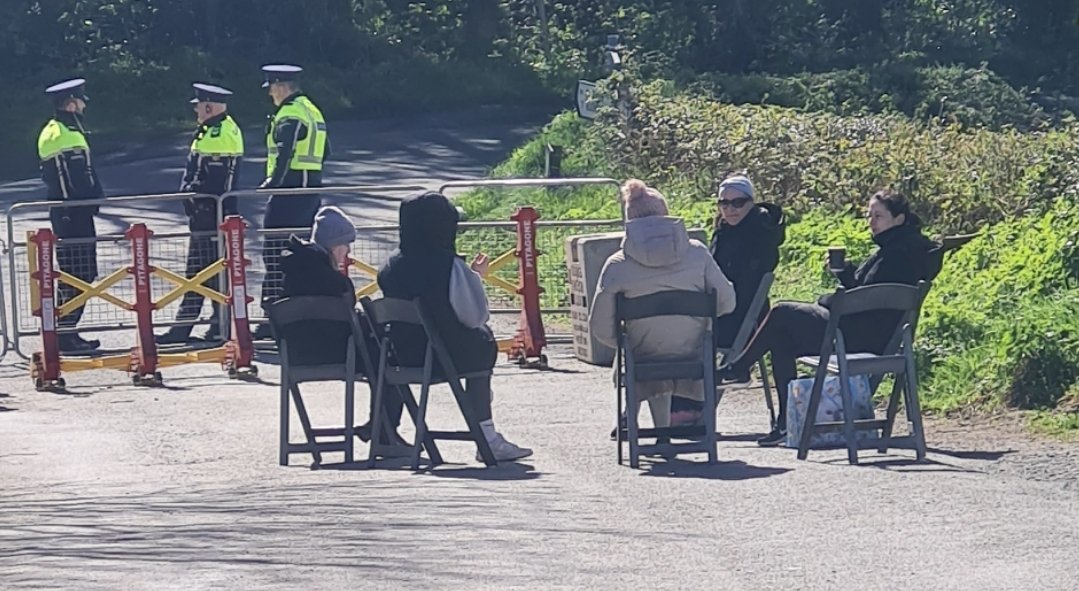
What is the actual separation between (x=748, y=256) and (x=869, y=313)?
4.29ft

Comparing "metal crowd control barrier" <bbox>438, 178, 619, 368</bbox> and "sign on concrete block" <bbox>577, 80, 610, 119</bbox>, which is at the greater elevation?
"sign on concrete block" <bbox>577, 80, 610, 119</bbox>

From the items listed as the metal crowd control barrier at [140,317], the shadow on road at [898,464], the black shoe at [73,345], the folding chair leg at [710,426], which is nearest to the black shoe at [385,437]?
the folding chair leg at [710,426]

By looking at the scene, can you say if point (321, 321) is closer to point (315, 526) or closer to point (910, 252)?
point (315, 526)

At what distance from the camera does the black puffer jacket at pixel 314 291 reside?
1108 centimetres

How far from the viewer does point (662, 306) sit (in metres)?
10.4

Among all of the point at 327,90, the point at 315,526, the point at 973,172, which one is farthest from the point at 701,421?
the point at 327,90

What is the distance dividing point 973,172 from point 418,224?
7.09m

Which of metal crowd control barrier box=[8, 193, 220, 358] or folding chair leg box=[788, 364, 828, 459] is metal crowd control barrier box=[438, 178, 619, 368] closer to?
→ metal crowd control barrier box=[8, 193, 220, 358]

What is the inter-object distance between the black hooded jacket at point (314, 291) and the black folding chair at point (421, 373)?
237mm

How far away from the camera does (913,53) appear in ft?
151

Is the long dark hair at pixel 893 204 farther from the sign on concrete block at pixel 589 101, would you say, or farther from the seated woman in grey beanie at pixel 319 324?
the sign on concrete block at pixel 589 101

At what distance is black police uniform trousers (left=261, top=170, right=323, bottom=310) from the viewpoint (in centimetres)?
1552

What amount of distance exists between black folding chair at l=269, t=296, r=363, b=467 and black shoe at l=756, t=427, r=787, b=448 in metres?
2.28

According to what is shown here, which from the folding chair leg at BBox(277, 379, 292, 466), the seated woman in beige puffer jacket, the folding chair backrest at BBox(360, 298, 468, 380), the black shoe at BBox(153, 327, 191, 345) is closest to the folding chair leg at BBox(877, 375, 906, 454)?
the seated woman in beige puffer jacket
